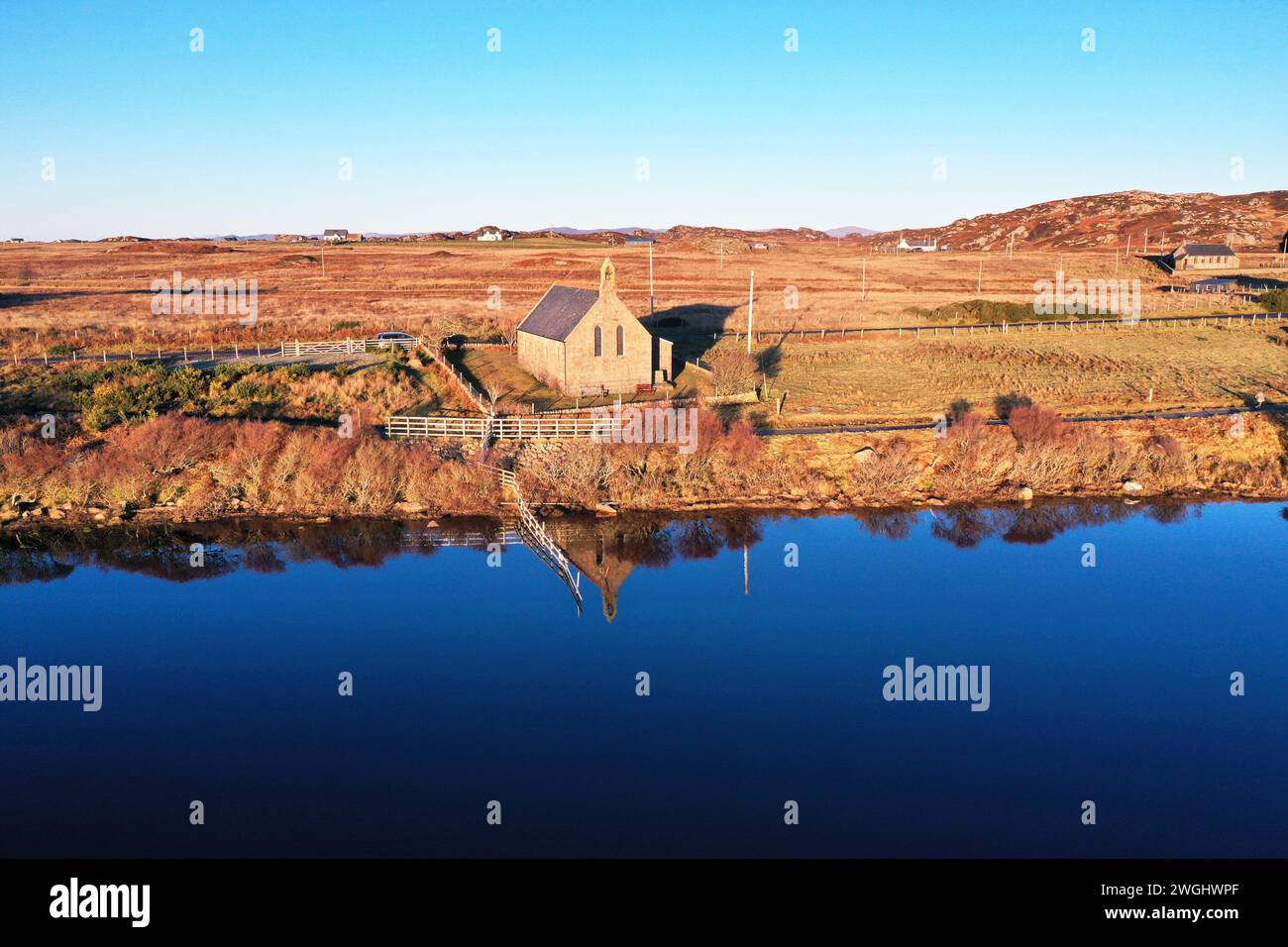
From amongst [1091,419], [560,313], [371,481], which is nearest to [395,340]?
[560,313]

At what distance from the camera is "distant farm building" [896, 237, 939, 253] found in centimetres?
15138

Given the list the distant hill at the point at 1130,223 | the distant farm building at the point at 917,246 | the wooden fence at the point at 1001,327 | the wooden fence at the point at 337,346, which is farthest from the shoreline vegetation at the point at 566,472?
the distant farm building at the point at 917,246

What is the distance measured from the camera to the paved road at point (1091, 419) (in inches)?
1481

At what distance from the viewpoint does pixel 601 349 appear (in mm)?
42062

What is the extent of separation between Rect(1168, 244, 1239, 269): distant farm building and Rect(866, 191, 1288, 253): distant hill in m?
18.8

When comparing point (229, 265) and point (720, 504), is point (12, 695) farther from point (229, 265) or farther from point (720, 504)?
point (229, 265)

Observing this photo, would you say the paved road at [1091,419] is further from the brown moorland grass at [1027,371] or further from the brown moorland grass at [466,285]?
the brown moorland grass at [466,285]

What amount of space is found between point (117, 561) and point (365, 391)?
585 inches

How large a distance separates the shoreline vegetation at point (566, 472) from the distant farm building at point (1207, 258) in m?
72.3

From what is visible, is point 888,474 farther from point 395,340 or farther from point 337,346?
point 395,340

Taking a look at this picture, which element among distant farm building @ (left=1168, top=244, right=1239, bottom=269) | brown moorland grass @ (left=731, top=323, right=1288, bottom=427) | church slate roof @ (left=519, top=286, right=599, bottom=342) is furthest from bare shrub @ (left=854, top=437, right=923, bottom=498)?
distant farm building @ (left=1168, top=244, right=1239, bottom=269)

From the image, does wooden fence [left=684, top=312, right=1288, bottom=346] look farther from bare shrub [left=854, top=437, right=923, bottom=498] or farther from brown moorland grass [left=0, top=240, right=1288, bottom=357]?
bare shrub [left=854, top=437, right=923, bottom=498]

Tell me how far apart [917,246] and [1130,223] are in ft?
103
